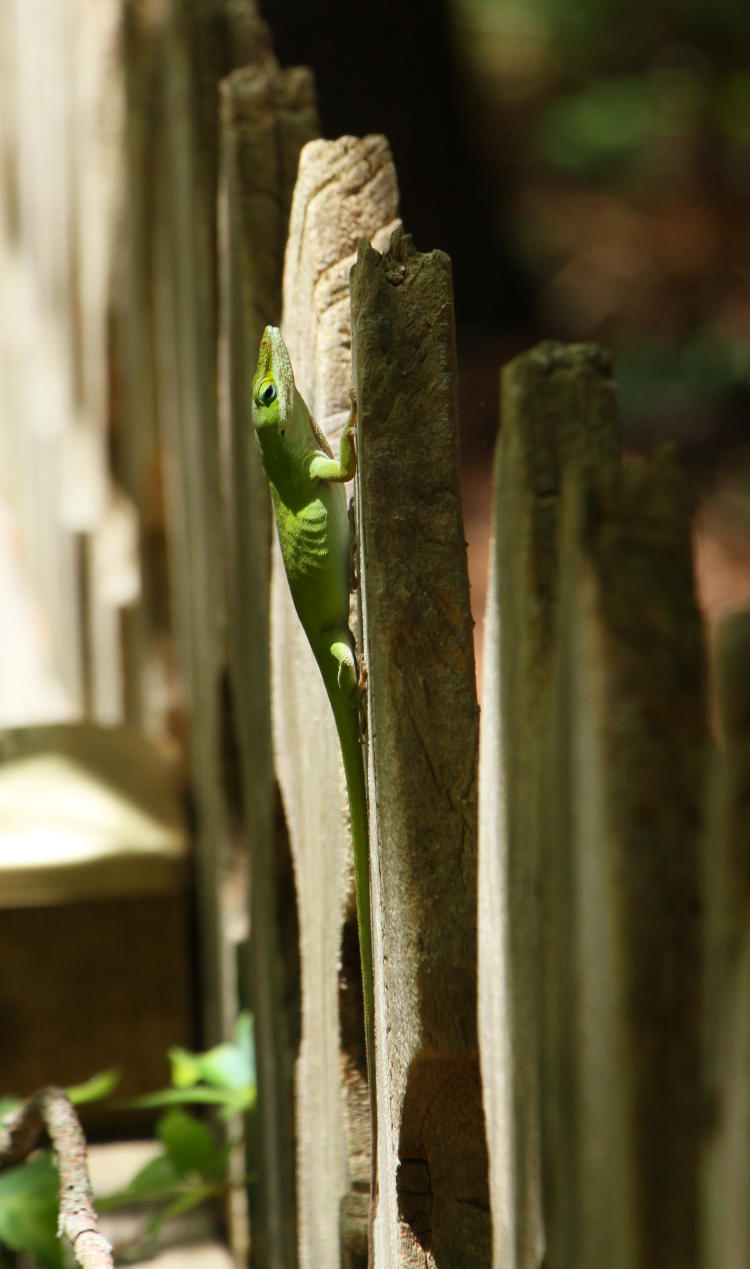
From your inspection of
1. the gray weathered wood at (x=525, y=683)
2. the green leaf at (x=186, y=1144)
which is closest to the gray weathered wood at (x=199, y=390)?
the green leaf at (x=186, y=1144)

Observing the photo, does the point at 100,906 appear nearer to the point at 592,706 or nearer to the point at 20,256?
the point at 592,706

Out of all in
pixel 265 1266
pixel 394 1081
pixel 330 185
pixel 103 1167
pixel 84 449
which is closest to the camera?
pixel 394 1081

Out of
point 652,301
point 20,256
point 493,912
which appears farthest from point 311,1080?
point 652,301

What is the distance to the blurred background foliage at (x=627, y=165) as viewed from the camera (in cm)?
549

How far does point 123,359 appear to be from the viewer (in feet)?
8.77

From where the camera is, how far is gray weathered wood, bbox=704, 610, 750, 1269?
1.96 ft

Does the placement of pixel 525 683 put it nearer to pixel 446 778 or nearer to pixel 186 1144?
pixel 446 778

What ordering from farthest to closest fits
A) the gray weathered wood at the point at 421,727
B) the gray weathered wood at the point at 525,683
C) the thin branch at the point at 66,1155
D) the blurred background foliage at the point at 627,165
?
1. the blurred background foliage at the point at 627,165
2. the thin branch at the point at 66,1155
3. the gray weathered wood at the point at 421,727
4. the gray weathered wood at the point at 525,683

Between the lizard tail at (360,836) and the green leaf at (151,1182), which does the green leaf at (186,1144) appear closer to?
the green leaf at (151,1182)

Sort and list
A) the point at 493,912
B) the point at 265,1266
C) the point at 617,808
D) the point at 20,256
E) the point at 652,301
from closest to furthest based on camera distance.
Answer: the point at 617,808 → the point at 493,912 → the point at 265,1266 → the point at 20,256 → the point at 652,301

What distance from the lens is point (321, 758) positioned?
4.18 ft

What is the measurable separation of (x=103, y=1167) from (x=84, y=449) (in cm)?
169

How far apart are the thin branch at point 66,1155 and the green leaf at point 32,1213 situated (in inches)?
1.5

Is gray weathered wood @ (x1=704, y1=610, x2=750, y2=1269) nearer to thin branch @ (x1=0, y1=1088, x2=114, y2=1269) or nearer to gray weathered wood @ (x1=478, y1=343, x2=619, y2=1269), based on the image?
gray weathered wood @ (x1=478, y1=343, x2=619, y2=1269)
